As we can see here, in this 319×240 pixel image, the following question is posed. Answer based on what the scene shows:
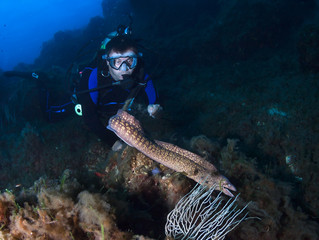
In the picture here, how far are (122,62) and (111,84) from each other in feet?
2.38

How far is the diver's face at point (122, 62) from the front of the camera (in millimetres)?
4980

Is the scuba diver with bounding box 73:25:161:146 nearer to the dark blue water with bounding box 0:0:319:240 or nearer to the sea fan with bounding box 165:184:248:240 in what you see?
the dark blue water with bounding box 0:0:319:240

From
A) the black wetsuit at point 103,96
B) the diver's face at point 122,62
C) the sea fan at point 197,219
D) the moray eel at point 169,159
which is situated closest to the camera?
the sea fan at point 197,219

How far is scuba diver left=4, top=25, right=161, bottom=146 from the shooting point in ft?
16.5

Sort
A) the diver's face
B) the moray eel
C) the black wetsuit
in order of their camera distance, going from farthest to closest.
Answer: the black wetsuit, the diver's face, the moray eel

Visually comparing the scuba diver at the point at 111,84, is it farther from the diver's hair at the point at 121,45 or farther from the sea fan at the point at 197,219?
the sea fan at the point at 197,219

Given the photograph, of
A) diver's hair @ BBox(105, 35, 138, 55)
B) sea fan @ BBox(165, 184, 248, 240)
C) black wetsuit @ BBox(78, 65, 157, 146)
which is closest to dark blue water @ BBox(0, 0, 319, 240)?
sea fan @ BBox(165, 184, 248, 240)

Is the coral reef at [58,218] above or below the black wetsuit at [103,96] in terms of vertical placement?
below

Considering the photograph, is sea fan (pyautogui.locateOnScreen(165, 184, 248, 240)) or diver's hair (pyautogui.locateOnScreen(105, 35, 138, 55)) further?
diver's hair (pyautogui.locateOnScreen(105, 35, 138, 55))

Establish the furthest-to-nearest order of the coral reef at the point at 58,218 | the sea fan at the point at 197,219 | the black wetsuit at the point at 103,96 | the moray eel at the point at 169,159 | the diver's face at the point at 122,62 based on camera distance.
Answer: the black wetsuit at the point at 103,96
the diver's face at the point at 122,62
the moray eel at the point at 169,159
the sea fan at the point at 197,219
the coral reef at the point at 58,218

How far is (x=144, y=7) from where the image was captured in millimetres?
19234

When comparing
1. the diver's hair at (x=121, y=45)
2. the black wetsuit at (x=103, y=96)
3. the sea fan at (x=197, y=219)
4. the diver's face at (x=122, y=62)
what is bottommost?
the sea fan at (x=197, y=219)

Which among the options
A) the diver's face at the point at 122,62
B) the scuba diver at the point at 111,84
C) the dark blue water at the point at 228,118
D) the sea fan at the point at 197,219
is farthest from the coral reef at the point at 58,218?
the diver's face at the point at 122,62

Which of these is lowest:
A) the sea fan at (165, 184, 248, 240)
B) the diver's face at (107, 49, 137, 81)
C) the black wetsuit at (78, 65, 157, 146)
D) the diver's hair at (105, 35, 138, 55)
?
the sea fan at (165, 184, 248, 240)
